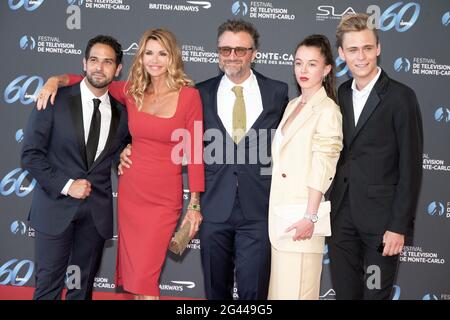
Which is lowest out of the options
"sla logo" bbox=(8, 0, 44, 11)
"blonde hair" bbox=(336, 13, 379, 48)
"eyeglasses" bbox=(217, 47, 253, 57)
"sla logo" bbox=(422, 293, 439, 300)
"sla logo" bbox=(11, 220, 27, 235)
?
"sla logo" bbox=(422, 293, 439, 300)

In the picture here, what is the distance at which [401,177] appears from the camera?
3.14 meters

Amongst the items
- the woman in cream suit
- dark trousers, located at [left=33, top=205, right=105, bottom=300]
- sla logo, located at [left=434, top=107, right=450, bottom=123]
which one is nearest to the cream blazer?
the woman in cream suit

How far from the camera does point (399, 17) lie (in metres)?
4.79

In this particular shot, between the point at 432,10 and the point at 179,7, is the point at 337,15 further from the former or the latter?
the point at 179,7

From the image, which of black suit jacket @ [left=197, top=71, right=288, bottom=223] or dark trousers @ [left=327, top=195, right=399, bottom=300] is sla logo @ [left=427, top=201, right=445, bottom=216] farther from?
black suit jacket @ [left=197, top=71, right=288, bottom=223]

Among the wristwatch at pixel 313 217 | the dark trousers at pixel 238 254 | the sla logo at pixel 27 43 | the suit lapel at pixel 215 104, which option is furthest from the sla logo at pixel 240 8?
the wristwatch at pixel 313 217

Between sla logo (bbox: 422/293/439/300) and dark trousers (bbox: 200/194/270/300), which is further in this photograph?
sla logo (bbox: 422/293/439/300)

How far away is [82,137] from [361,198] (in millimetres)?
1802

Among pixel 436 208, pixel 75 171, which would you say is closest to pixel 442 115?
pixel 436 208

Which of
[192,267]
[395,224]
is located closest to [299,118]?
[395,224]

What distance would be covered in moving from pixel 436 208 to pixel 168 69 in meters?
2.81

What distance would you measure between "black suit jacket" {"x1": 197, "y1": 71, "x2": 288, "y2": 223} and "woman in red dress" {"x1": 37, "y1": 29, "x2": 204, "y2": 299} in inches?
2.9

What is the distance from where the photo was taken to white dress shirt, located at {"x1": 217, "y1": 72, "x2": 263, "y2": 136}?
11.8 feet

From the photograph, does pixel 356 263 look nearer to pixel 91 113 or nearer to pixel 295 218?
pixel 295 218
